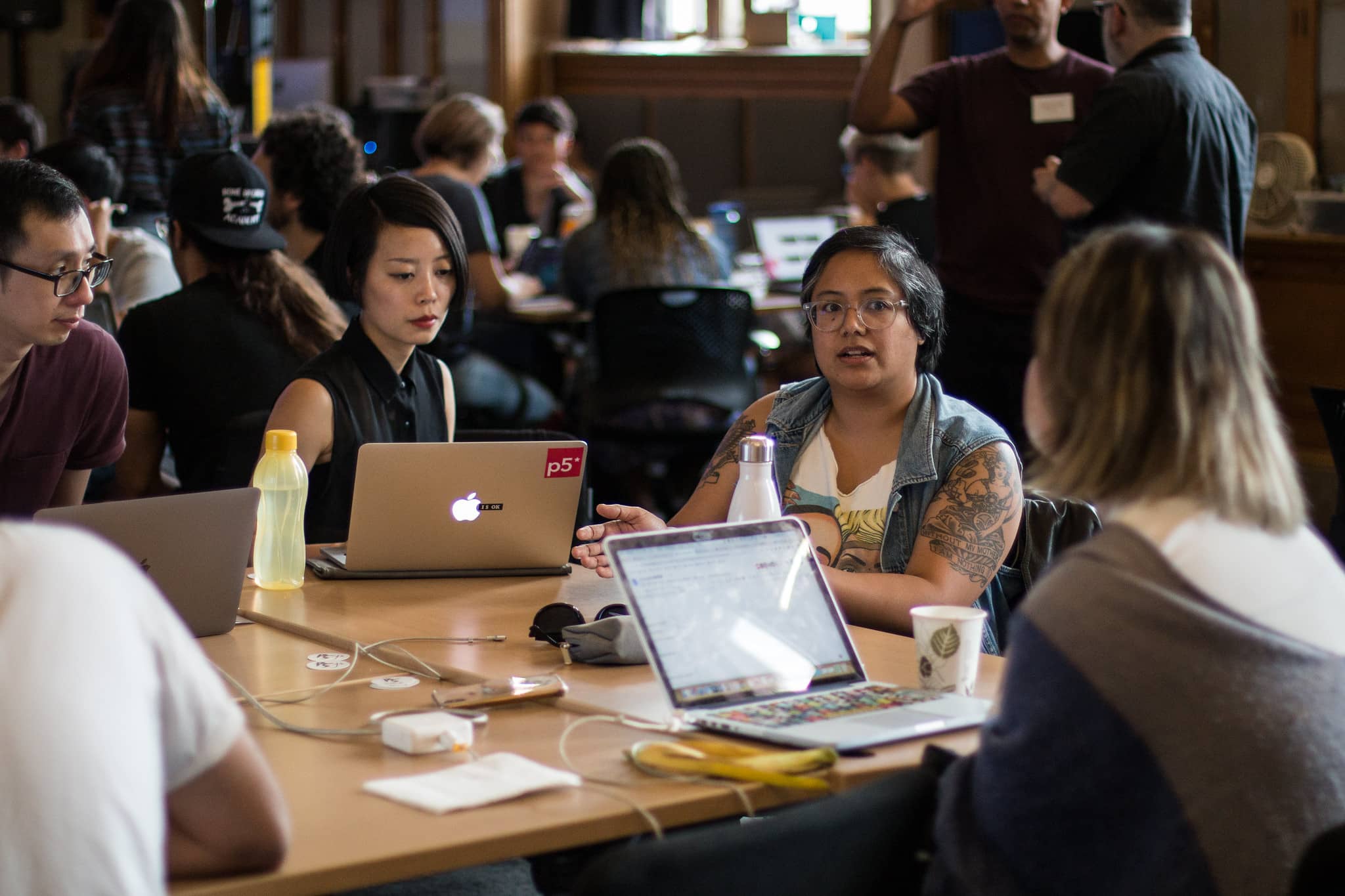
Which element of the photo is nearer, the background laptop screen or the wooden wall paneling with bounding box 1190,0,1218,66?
the wooden wall paneling with bounding box 1190,0,1218,66

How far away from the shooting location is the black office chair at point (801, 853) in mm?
1136

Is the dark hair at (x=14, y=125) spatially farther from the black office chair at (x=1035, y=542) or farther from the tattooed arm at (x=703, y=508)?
the black office chair at (x=1035, y=542)

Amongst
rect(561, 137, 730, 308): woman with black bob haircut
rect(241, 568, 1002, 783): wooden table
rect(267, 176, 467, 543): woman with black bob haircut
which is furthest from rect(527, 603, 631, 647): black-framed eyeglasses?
rect(561, 137, 730, 308): woman with black bob haircut

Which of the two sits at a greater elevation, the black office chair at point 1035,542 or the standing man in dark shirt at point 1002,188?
the standing man in dark shirt at point 1002,188

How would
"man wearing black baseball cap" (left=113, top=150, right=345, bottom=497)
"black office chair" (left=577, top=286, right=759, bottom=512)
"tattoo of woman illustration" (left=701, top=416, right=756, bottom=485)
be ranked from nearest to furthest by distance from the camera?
"tattoo of woman illustration" (left=701, top=416, right=756, bottom=485) < "man wearing black baseball cap" (left=113, top=150, right=345, bottom=497) < "black office chair" (left=577, top=286, right=759, bottom=512)

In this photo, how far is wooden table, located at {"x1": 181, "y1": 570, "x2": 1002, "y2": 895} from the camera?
4.29 ft

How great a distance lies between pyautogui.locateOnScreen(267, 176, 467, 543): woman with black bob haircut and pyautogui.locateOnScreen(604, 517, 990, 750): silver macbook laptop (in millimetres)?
1146

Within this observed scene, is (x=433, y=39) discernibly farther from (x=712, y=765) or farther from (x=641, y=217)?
(x=712, y=765)

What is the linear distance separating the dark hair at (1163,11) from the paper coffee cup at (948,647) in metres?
2.33

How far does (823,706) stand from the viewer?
1.66 metres

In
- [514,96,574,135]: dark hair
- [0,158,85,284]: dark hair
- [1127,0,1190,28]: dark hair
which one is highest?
[1127,0,1190,28]: dark hair

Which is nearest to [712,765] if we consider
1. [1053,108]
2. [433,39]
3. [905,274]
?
[905,274]

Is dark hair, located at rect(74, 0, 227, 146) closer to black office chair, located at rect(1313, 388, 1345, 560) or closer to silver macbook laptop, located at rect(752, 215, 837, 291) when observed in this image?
silver macbook laptop, located at rect(752, 215, 837, 291)

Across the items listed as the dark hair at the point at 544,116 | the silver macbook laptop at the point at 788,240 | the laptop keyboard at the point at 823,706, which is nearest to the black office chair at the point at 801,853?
the laptop keyboard at the point at 823,706
